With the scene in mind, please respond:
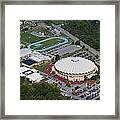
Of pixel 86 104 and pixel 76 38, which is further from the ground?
pixel 76 38

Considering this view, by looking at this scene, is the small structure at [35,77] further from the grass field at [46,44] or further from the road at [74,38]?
the road at [74,38]

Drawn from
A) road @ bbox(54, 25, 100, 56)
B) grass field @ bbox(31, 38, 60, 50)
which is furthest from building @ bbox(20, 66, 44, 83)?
road @ bbox(54, 25, 100, 56)

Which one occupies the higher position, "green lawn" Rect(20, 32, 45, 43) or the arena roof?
"green lawn" Rect(20, 32, 45, 43)

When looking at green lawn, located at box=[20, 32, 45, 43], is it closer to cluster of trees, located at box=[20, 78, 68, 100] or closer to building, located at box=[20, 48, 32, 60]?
building, located at box=[20, 48, 32, 60]

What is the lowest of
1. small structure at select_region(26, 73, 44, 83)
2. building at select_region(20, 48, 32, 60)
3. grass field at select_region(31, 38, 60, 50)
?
small structure at select_region(26, 73, 44, 83)

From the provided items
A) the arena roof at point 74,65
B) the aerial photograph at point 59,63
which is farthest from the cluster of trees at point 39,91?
the arena roof at point 74,65

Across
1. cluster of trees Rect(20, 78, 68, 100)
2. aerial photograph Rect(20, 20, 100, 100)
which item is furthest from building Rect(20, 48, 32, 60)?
cluster of trees Rect(20, 78, 68, 100)

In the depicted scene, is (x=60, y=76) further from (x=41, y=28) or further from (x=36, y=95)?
(x=41, y=28)

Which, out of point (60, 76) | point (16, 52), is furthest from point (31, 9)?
point (60, 76)
